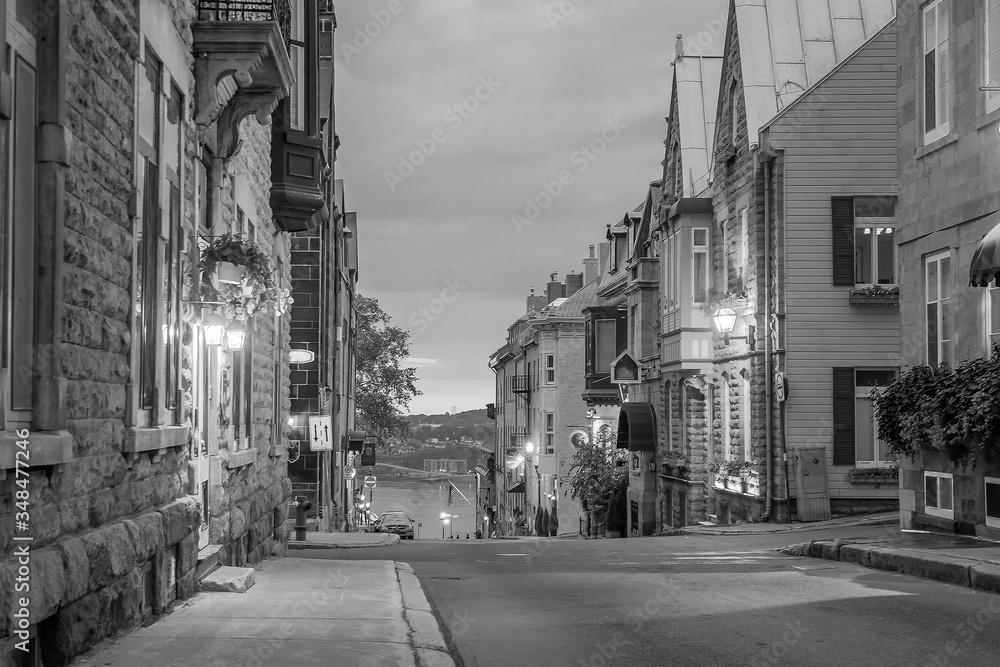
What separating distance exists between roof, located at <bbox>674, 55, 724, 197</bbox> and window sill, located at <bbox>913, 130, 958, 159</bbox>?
53.5 feet

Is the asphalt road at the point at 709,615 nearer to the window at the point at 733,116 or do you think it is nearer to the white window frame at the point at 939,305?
the white window frame at the point at 939,305

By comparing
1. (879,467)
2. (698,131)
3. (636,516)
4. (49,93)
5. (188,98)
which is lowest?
(636,516)

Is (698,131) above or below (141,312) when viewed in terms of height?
above

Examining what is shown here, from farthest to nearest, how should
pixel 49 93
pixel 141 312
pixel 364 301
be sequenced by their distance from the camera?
1. pixel 364 301
2. pixel 141 312
3. pixel 49 93

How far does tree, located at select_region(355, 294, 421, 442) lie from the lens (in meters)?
63.8

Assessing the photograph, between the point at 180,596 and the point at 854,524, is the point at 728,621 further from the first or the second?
the point at 854,524

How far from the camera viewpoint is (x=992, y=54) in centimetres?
1472

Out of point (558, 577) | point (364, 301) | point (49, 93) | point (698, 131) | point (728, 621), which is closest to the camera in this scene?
point (49, 93)

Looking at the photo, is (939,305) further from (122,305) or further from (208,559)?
(122,305)

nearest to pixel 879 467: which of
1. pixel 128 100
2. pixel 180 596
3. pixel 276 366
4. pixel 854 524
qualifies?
pixel 854 524

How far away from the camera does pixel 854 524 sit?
76.5ft

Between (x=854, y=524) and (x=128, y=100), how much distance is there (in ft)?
61.6

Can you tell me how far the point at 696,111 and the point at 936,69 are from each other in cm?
1808

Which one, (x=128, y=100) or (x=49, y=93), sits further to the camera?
(x=128, y=100)
